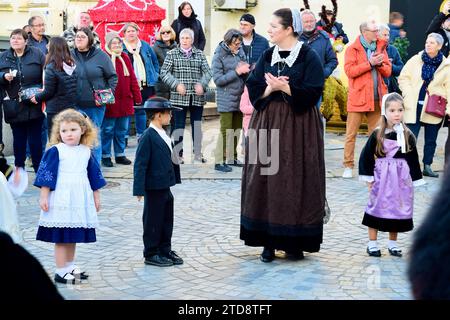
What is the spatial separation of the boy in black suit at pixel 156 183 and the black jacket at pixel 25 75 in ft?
12.2

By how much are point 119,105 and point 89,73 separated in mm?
1172

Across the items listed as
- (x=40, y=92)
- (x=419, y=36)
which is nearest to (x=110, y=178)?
(x=40, y=92)

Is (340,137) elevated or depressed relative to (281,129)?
depressed

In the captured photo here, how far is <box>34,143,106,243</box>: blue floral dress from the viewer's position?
20.0 feet

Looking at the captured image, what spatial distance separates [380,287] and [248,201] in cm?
131

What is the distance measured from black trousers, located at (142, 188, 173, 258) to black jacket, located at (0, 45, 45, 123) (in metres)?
3.90

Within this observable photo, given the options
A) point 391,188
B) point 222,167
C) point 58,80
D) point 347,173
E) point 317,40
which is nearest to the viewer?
point 391,188

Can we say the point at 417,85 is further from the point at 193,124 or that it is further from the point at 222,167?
the point at 193,124

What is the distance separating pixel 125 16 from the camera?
542 inches

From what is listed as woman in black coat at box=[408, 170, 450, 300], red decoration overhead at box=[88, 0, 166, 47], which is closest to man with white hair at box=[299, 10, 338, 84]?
red decoration overhead at box=[88, 0, 166, 47]

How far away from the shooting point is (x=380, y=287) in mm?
6125

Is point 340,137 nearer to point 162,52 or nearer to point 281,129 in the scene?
point 162,52

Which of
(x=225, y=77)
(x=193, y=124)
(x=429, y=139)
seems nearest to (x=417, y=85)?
(x=429, y=139)

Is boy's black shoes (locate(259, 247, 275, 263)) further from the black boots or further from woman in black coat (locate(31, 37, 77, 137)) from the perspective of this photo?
the black boots
